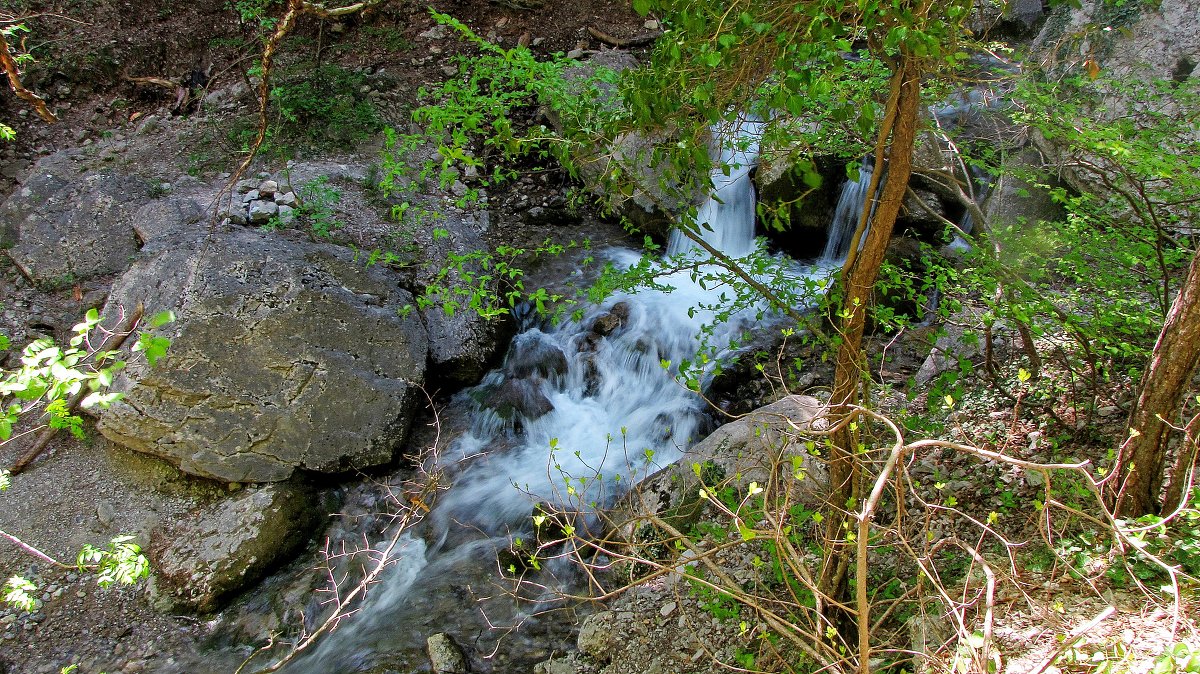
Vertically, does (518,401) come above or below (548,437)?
above

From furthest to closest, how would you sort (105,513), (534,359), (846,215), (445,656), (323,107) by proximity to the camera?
(323,107) → (846,215) → (534,359) → (105,513) → (445,656)

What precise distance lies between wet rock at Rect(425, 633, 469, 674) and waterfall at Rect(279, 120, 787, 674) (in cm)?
17

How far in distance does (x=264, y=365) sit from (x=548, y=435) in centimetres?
237

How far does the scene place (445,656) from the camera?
4.01 metres

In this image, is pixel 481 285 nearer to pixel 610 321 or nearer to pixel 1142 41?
pixel 610 321

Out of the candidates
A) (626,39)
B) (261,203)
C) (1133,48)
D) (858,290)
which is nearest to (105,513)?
(261,203)

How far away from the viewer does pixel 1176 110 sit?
16.7 feet

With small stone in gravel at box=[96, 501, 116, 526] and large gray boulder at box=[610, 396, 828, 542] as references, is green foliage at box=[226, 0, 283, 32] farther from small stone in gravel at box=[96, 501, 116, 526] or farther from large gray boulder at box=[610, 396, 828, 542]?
large gray boulder at box=[610, 396, 828, 542]

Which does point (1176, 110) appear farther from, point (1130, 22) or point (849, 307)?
point (849, 307)

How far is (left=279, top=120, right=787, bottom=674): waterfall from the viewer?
4.46 meters

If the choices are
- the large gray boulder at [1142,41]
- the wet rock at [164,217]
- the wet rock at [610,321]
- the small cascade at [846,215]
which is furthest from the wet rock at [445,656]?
the large gray boulder at [1142,41]

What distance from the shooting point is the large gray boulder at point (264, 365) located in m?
5.00

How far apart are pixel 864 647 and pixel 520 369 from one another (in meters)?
4.74

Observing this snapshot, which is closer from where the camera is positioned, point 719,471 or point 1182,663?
point 1182,663
